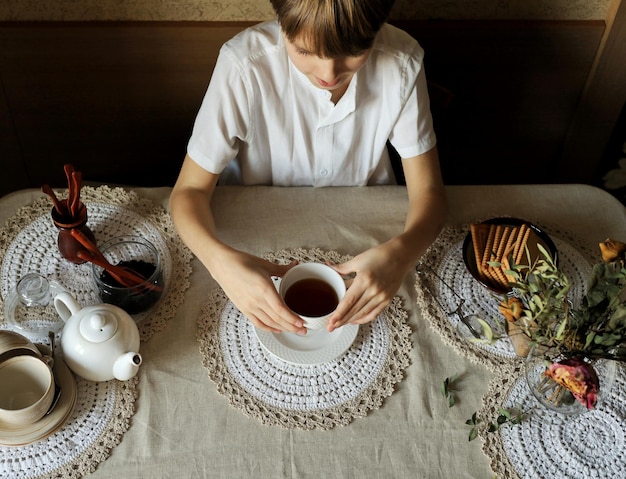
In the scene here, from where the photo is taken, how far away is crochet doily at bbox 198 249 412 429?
0.85 m

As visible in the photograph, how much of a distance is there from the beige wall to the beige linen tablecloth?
0.52m

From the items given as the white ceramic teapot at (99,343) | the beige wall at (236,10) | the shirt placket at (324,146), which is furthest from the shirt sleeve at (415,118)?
the white ceramic teapot at (99,343)

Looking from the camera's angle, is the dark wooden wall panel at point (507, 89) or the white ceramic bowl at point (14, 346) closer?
the white ceramic bowl at point (14, 346)

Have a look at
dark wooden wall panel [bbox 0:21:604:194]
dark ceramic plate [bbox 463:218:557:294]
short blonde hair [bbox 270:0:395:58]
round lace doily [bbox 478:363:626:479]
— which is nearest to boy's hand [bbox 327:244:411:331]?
dark ceramic plate [bbox 463:218:557:294]

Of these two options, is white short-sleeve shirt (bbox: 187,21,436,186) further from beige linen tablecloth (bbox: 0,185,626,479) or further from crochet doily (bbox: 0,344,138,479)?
crochet doily (bbox: 0,344,138,479)

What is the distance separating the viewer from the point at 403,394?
0.88 m

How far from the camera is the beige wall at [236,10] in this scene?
1.32m

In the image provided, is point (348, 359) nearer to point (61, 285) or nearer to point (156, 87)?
point (61, 285)

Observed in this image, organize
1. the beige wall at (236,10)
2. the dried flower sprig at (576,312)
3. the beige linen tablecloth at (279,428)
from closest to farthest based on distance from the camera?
the dried flower sprig at (576,312)
the beige linen tablecloth at (279,428)
the beige wall at (236,10)

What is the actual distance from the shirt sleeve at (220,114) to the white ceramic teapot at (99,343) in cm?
36

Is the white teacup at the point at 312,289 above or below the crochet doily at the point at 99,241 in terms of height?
above

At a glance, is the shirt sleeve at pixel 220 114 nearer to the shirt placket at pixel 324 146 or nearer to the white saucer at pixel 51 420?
the shirt placket at pixel 324 146

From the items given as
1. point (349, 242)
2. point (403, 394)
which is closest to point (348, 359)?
point (403, 394)

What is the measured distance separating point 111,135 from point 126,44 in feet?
0.94
